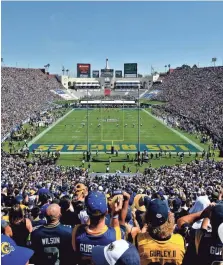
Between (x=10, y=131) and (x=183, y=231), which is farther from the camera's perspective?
(x=10, y=131)

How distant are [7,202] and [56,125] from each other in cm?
4412

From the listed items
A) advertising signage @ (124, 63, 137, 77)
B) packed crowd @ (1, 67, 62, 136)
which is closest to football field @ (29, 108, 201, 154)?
packed crowd @ (1, 67, 62, 136)

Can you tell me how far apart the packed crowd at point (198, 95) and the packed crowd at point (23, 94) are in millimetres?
22058

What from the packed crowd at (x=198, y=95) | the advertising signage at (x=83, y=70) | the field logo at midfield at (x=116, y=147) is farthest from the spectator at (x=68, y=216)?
the advertising signage at (x=83, y=70)

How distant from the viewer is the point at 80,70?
4702 inches

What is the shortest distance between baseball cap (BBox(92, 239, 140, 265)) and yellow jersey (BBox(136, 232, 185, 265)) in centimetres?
81

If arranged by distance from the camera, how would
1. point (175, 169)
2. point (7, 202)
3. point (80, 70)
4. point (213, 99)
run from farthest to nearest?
point (80, 70), point (213, 99), point (175, 169), point (7, 202)

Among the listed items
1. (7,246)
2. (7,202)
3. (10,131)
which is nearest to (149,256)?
(7,246)

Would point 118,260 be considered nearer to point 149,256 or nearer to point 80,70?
point 149,256

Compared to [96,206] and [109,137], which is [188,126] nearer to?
[109,137]

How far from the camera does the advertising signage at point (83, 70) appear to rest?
4695 inches

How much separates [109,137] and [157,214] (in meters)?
41.4

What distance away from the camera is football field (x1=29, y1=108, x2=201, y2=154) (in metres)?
38.8

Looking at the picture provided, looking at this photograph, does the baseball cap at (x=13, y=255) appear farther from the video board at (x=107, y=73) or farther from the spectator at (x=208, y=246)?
the video board at (x=107, y=73)
